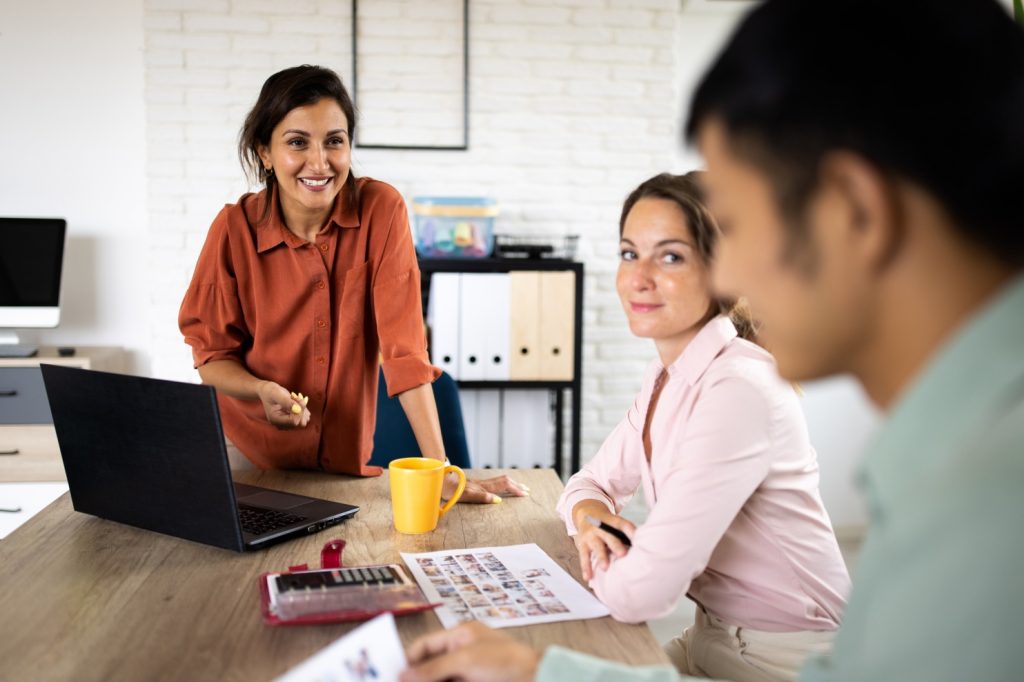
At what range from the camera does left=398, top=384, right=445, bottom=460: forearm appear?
1.78 metres

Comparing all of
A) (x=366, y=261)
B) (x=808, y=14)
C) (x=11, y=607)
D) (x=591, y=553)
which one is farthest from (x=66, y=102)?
(x=808, y=14)

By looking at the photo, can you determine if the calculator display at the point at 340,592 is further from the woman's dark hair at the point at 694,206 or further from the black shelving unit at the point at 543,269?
the black shelving unit at the point at 543,269

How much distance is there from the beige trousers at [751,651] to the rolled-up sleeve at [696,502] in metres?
0.15

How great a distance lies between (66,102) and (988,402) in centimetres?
410

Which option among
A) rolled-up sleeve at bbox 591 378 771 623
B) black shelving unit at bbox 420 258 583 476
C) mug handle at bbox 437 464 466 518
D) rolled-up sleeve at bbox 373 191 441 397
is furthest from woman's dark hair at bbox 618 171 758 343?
black shelving unit at bbox 420 258 583 476

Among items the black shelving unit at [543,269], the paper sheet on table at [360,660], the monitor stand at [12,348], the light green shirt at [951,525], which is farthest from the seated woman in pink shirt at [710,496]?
the monitor stand at [12,348]

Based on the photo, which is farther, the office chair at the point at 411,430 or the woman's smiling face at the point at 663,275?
the office chair at the point at 411,430

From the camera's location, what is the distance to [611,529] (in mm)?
1352

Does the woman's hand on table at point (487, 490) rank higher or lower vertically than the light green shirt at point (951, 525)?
lower

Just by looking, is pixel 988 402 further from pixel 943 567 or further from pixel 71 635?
pixel 71 635

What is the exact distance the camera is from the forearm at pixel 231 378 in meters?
1.73

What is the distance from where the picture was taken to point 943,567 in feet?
1.62

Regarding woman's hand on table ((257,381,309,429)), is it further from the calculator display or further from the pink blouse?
the pink blouse

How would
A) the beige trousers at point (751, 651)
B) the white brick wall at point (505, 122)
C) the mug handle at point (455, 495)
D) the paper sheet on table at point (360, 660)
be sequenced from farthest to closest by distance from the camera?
the white brick wall at point (505, 122) < the mug handle at point (455, 495) < the beige trousers at point (751, 651) < the paper sheet on table at point (360, 660)
